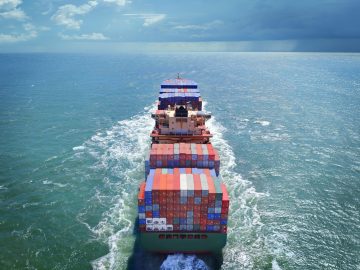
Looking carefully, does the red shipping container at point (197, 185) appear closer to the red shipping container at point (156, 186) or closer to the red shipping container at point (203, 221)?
the red shipping container at point (203, 221)

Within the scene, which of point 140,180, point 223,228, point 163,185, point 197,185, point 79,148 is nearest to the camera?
point 163,185

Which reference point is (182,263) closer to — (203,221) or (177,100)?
(203,221)

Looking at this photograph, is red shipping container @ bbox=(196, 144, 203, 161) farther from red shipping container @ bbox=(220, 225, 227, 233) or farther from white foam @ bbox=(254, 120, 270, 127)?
white foam @ bbox=(254, 120, 270, 127)

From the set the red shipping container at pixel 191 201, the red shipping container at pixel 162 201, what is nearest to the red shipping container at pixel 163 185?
the red shipping container at pixel 162 201

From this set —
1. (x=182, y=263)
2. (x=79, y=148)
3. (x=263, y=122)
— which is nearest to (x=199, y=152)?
(x=182, y=263)

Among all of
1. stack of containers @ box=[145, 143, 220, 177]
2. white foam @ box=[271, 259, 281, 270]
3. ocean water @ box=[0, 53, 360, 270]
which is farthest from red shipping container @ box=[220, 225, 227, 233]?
stack of containers @ box=[145, 143, 220, 177]

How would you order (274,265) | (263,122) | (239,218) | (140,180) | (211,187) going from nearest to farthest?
(211,187)
(274,265)
(239,218)
(140,180)
(263,122)
